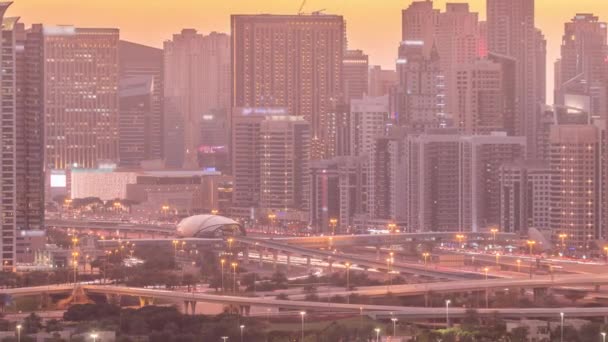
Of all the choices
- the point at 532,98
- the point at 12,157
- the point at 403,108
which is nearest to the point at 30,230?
the point at 12,157

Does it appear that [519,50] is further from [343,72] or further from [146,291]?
[146,291]

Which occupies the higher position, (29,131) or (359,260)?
(29,131)

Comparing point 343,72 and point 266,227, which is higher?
point 343,72

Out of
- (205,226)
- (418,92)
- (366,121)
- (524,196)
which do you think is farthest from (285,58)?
(205,226)

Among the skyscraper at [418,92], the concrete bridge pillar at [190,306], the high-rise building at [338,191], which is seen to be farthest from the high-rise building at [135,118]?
the concrete bridge pillar at [190,306]

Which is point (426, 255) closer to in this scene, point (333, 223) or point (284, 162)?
point (333, 223)

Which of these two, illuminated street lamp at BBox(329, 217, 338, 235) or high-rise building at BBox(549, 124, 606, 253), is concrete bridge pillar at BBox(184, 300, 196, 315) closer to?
high-rise building at BBox(549, 124, 606, 253)

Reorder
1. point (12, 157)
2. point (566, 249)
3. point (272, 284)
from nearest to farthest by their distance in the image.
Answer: point (272, 284)
point (12, 157)
point (566, 249)
